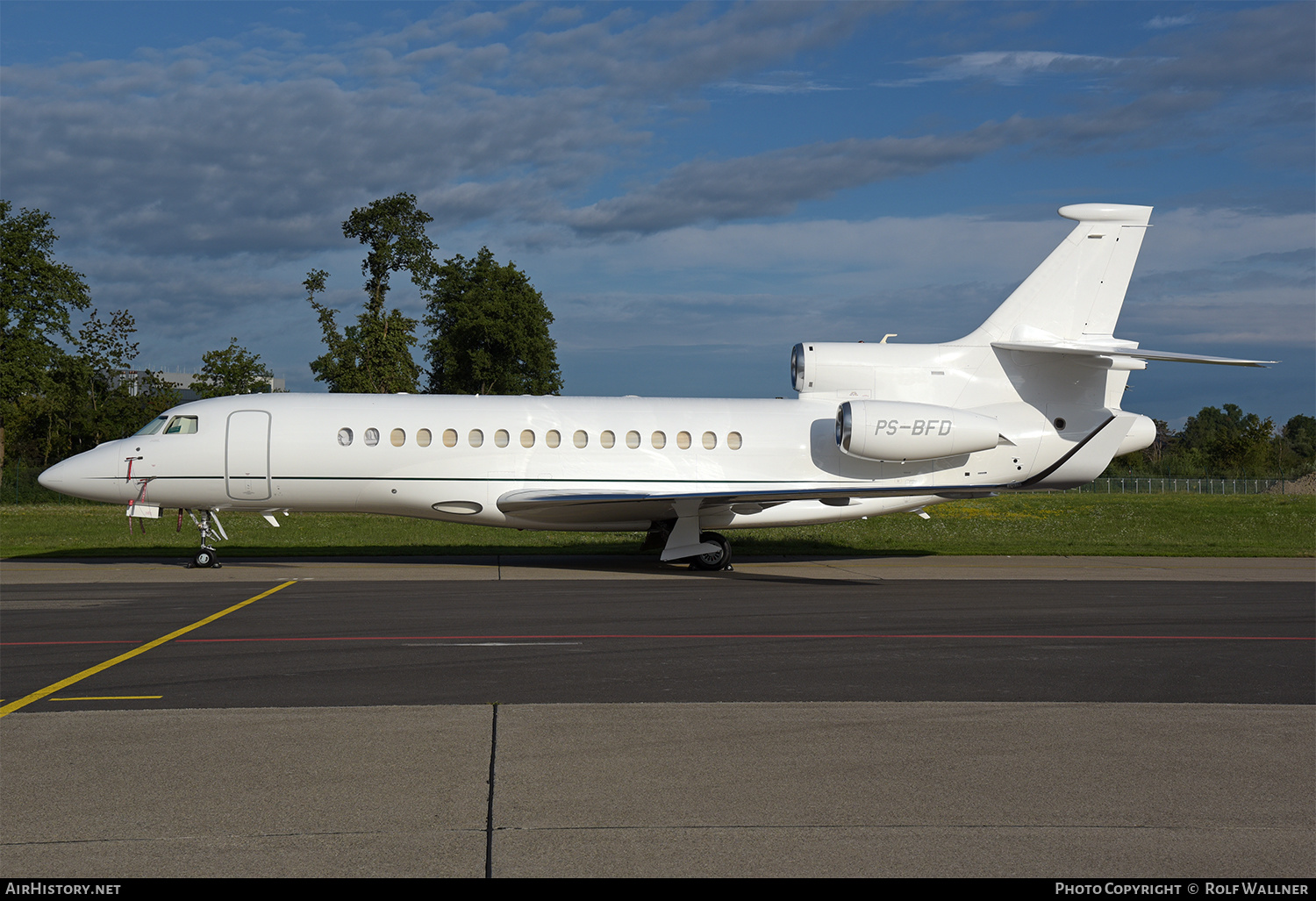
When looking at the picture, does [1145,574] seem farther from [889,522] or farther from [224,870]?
[224,870]

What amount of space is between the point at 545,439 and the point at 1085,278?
1090cm

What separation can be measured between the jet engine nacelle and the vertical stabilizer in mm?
2315

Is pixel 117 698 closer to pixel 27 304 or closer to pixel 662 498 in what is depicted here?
pixel 662 498

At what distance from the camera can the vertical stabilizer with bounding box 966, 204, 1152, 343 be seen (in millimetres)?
20938

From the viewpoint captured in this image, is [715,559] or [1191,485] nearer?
[715,559]

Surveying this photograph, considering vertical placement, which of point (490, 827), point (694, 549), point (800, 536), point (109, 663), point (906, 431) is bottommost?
point (109, 663)

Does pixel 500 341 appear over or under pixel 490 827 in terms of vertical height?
over

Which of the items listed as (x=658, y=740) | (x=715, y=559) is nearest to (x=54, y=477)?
(x=715, y=559)

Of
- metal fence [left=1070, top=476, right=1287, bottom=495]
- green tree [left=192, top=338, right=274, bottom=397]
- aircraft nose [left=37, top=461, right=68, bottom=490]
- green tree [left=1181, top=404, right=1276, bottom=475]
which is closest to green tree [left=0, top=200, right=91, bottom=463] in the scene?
green tree [left=192, top=338, right=274, bottom=397]

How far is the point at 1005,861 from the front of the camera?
4.91 m

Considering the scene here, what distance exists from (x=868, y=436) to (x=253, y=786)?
1549cm

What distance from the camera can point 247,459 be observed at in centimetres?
1938

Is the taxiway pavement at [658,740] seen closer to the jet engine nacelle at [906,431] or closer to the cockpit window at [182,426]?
the cockpit window at [182,426]

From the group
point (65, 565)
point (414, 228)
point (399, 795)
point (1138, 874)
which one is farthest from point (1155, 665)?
point (414, 228)
